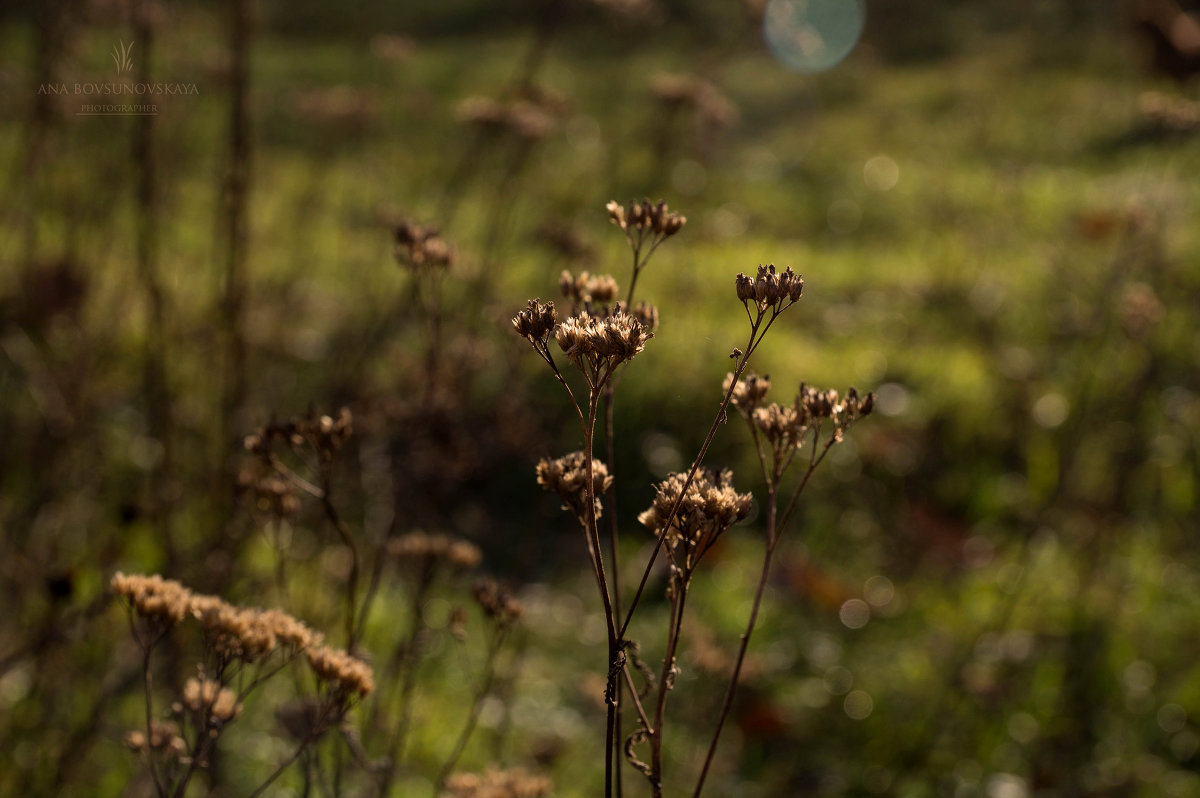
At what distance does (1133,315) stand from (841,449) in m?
2.13

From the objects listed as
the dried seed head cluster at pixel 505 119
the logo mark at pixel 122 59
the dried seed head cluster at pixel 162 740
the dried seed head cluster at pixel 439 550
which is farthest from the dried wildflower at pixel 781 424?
the logo mark at pixel 122 59

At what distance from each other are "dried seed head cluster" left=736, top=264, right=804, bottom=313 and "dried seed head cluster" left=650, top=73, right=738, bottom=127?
2.30m

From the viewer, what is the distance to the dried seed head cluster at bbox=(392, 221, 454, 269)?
1.78m

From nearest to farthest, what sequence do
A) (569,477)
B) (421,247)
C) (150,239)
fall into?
(569,477) < (421,247) < (150,239)

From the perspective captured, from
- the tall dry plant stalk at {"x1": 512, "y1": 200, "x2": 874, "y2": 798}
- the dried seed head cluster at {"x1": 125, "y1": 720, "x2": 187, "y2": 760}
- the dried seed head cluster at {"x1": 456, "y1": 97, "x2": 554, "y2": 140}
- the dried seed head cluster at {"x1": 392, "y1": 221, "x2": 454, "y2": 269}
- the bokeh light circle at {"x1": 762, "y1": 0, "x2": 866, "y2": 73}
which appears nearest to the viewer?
the tall dry plant stalk at {"x1": 512, "y1": 200, "x2": 874, "y2": 798}

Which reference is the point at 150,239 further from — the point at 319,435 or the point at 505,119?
the point at 319,435

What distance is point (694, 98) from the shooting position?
3.43 meters

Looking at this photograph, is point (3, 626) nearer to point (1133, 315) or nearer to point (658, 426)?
point (658, 426)

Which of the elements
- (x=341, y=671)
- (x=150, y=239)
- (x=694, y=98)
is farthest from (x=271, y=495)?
(x=694, y=98)

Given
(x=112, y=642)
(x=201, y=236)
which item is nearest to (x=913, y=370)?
(x=112, y=642)

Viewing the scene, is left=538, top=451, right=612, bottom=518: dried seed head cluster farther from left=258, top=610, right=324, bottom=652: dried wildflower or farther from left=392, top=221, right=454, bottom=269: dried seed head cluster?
left=392, top=221, right=454, bottom=269: dried seed head cluster

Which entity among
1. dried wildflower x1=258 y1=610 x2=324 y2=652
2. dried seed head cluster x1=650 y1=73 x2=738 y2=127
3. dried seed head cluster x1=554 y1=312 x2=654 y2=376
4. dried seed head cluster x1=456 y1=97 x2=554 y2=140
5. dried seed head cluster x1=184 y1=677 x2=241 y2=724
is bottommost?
dried seed head cluster x1=184 y1=677 x2=241 y2=724

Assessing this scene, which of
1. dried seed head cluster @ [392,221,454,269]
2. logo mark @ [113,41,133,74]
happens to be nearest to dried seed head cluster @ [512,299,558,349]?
dried seed head cluster @ [392,221,454,269]

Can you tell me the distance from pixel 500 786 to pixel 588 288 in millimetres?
817
